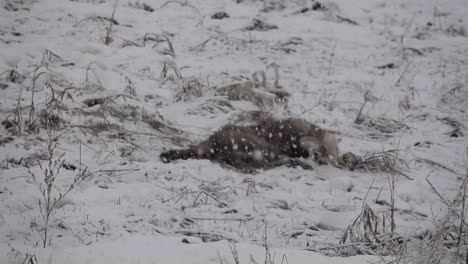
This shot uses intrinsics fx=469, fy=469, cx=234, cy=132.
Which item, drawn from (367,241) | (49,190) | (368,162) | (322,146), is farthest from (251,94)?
(49,190)

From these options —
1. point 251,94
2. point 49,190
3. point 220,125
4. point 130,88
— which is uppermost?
point 49,190

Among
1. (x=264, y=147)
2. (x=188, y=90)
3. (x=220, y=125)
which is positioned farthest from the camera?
(x=188, y=90)

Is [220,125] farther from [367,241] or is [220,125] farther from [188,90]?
[367,241]

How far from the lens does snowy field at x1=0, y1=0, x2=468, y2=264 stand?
3180 millimetres

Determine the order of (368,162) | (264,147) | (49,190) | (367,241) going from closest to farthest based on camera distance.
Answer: (49,190) → (367,241) → (368,162) → (264,147)

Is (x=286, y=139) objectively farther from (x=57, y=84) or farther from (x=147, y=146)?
(x=57, y=84)

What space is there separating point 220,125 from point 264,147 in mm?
742

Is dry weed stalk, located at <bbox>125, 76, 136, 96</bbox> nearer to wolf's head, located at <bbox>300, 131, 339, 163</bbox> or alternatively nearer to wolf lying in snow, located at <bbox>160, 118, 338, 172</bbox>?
wolf lying in snow, located at <bbox>160, 118, 338, 172</bbox>

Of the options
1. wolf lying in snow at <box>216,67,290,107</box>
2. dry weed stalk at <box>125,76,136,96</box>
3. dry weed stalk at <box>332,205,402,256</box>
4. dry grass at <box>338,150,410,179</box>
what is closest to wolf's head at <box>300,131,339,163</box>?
dry grass at <box>338,150,410,179</box>

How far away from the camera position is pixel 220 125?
223 inches

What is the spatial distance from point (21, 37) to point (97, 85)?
205 cm

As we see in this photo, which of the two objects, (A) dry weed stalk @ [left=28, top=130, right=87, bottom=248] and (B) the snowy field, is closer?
(A) dry weed stalk @ [left=28, top=130, right=87, bottom=248]

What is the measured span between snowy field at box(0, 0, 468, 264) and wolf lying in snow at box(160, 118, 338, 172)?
0.18 metres

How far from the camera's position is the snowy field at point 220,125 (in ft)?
10.4
